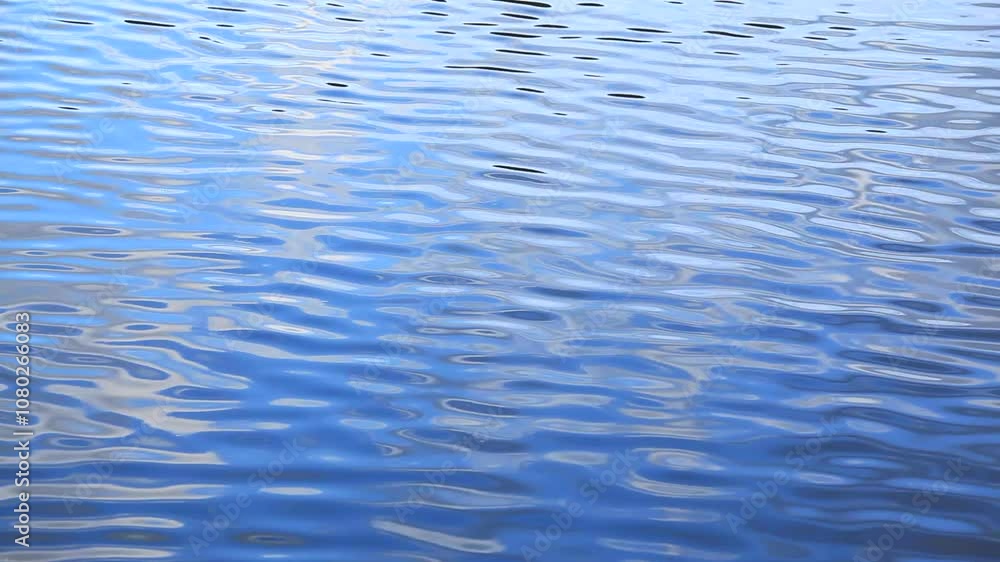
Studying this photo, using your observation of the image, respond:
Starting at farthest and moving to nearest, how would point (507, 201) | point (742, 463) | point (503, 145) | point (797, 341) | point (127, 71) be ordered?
point (127, 71), point (503, 145), point (507, 201), point (797, 341), point (742, 463)

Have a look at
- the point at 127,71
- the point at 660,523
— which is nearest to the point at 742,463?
the point at 660,523

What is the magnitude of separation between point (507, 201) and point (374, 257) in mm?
1340

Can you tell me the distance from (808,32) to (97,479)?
10015mm

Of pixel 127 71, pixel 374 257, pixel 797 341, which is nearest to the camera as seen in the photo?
pixel 797 341

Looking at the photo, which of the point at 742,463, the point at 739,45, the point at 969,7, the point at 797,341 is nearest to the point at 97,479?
the point at 742,463

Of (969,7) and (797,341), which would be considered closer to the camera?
(797,341)

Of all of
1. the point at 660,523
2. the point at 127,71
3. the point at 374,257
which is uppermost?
the point at 127,71

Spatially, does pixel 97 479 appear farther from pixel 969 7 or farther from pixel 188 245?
pixel 969 7

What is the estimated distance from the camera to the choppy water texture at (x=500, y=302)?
4574 millimetres

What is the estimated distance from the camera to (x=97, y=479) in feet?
15.3

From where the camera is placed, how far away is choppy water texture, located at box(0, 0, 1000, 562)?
4.57 meters

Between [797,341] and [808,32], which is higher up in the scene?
[808,32]

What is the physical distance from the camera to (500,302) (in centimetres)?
629

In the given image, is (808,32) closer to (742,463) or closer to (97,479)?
(742,463)
